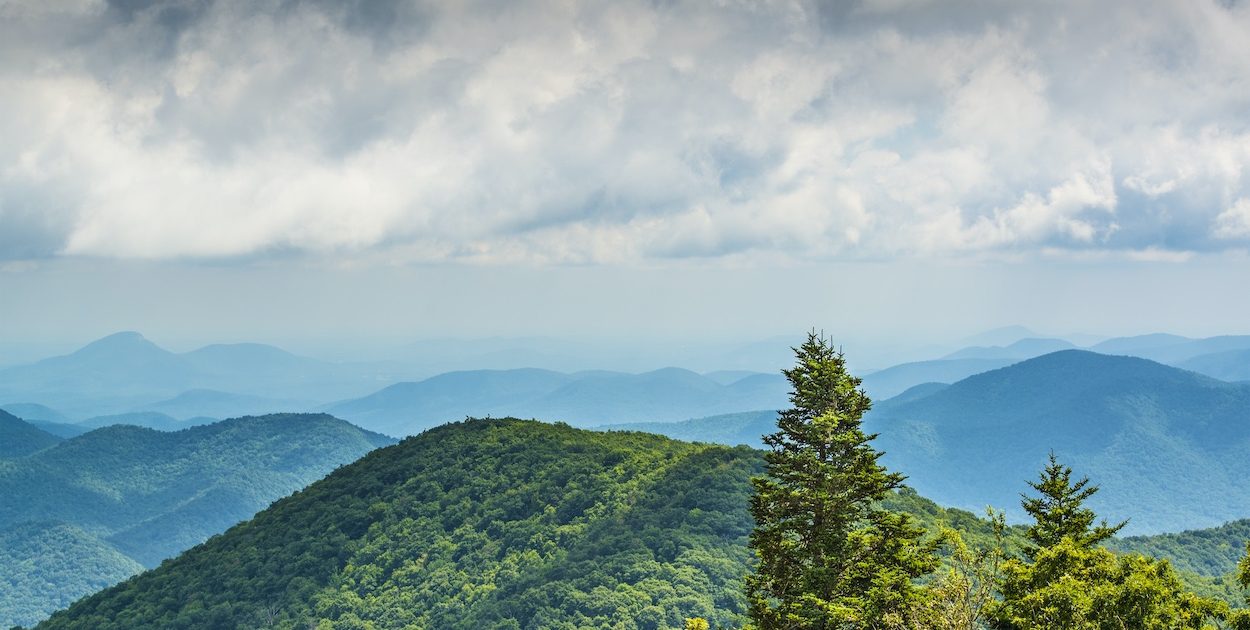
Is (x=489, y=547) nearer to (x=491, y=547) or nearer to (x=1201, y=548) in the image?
(x=491, y=547)

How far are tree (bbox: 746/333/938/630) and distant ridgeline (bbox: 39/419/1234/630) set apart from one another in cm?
5404

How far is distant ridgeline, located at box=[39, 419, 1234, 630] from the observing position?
285 ft

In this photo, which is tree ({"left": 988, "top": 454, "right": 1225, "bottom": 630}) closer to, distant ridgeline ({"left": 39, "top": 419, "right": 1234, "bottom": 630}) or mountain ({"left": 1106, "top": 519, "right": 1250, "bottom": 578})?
distant ridgeline ({"left": 39, "top": 419, "right": 1234, "bottom": 630})

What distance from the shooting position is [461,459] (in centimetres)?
11706

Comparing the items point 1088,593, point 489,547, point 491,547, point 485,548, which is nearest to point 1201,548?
point 491,547

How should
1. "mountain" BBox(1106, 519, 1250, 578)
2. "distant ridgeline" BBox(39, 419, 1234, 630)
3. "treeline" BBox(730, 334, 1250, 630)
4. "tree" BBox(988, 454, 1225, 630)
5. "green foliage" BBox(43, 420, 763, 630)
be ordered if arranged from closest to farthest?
"tree" BBox(988, 454, 1225, 630) → "treeline" BBox(730, 334, 1250, 630) → "green foliage" BBox(43, 420, 763, 630) → "distant ridgeline" BBox(39, 419, 1234, 630) → "mountain" BBox(1106, 519, 1250, 578)

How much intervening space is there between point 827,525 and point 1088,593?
25.6ft

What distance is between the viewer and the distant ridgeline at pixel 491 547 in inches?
3420

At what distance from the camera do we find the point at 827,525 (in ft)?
95.1

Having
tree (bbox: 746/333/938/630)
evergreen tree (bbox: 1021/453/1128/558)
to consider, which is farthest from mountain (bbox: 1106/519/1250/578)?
tree (bbox: 746/333/938/630)

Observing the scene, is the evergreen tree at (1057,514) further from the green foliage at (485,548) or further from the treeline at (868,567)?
the green foliage at (485,548)

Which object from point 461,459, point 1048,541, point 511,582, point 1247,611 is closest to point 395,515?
point 461,459

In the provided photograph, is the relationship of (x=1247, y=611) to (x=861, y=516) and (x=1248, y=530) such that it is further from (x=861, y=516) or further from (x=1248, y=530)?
(x=1248, y=530)

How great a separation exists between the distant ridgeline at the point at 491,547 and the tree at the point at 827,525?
5404 centimetres
